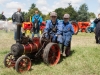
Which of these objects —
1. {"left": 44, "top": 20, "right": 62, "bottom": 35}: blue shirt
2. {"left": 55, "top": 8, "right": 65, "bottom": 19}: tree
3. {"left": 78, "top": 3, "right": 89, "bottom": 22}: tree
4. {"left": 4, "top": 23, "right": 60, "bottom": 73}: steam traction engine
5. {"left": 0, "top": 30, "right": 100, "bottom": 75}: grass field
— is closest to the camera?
{"left": 4, "top": 23, "right": 60, "bottom": 73}: steam traction engine

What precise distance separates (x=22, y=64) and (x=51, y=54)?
4.18 feet

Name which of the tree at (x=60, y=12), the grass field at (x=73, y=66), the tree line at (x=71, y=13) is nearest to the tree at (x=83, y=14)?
the tree line at (x=71, y=13)

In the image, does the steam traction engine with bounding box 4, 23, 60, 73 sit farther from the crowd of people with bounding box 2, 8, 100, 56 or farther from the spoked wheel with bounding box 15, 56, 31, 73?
the crowd of people with bounding box 2, 8, 100, 56

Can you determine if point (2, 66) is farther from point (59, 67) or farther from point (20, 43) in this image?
point (59, 67)

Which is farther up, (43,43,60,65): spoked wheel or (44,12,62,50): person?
(44,12,62,50): person

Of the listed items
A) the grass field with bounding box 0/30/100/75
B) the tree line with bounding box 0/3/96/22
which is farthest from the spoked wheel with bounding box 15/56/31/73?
the tree line with bounding box 0/3/96/22

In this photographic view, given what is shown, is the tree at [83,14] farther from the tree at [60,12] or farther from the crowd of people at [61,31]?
the crowd of people at [61,31]

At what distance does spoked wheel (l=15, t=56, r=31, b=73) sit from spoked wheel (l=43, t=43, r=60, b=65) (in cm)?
67

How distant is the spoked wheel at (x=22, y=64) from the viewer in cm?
601

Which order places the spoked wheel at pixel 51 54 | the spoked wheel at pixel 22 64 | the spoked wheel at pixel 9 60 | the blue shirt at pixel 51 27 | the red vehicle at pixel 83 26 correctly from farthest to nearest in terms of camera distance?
the red vehicle at pixel 83 26 → the blue shirt at pixel 51 27 → the spoked wheel at pixel 51 54 → the spoked wheel at pixel 9 60 → the spoked wheel at pixel 22 64

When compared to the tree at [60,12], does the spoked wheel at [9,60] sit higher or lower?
lower

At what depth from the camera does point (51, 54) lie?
23.5 feet

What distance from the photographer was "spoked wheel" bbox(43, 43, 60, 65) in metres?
6.78

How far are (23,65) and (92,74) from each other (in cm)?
188
